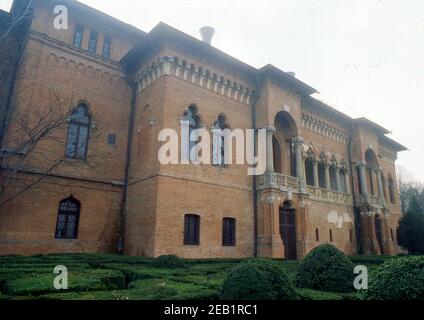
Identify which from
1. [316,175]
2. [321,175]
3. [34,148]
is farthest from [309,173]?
[34,148]

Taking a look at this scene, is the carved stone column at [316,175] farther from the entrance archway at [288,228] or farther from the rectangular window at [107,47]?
the rectangular window at [107,47]

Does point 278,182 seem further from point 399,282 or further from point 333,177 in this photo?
point 399,282

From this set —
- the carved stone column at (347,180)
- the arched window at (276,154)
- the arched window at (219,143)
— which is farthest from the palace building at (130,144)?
the carved stone column at (347,180)

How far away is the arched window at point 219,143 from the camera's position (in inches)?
706

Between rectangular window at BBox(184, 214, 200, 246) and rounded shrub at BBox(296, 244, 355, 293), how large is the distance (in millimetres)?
8352

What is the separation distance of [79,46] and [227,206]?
12.0m

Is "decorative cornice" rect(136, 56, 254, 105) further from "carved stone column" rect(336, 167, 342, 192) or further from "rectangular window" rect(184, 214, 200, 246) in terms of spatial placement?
"carved stone column" rect(336, 167, 342, 192)

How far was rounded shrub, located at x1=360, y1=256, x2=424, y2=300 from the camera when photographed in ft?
15.9

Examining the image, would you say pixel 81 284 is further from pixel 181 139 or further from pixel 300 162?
pixel 300 162

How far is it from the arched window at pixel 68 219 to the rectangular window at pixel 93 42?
8.48 m

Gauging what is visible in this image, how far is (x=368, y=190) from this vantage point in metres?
28.8

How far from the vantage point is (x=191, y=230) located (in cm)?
1596

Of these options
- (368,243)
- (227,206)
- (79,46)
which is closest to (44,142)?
(79,46)
